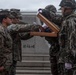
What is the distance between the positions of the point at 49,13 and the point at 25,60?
556cm

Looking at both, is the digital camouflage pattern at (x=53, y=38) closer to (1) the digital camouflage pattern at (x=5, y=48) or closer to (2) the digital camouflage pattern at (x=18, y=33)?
(2) the digital camouflage pattern at (x=18, y=33)

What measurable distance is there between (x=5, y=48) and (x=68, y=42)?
1.12m

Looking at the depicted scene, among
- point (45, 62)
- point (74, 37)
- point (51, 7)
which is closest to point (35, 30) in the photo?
point (74, 37)

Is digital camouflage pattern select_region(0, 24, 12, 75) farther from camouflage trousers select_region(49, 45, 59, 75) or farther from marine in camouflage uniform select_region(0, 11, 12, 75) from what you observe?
camouflage trousers select_region(49, 45, 59, 75)

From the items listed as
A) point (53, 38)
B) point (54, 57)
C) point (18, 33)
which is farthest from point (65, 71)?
point (54, 57)

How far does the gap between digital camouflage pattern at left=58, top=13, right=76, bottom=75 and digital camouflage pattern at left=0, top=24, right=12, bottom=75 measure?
0.91 meters

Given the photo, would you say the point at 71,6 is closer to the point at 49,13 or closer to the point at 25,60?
the point at 49,13

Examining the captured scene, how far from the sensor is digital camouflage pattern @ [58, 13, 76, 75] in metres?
7.46

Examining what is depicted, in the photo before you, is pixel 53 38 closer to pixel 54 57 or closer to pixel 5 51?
pixel 54 57

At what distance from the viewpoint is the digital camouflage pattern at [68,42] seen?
294 inches

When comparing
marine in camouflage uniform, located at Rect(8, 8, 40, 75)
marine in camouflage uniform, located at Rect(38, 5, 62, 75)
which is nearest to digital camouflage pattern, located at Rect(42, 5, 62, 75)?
marine in camouflage uniform, located at Rect(38, 5, 62, 75)

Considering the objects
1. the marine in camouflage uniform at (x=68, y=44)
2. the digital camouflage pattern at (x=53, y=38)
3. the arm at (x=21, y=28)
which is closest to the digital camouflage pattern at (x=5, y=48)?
the arm at (x=21, y=28)

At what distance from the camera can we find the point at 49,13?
8.81 metres

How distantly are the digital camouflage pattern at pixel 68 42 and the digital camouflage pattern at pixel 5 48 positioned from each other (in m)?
0.91
